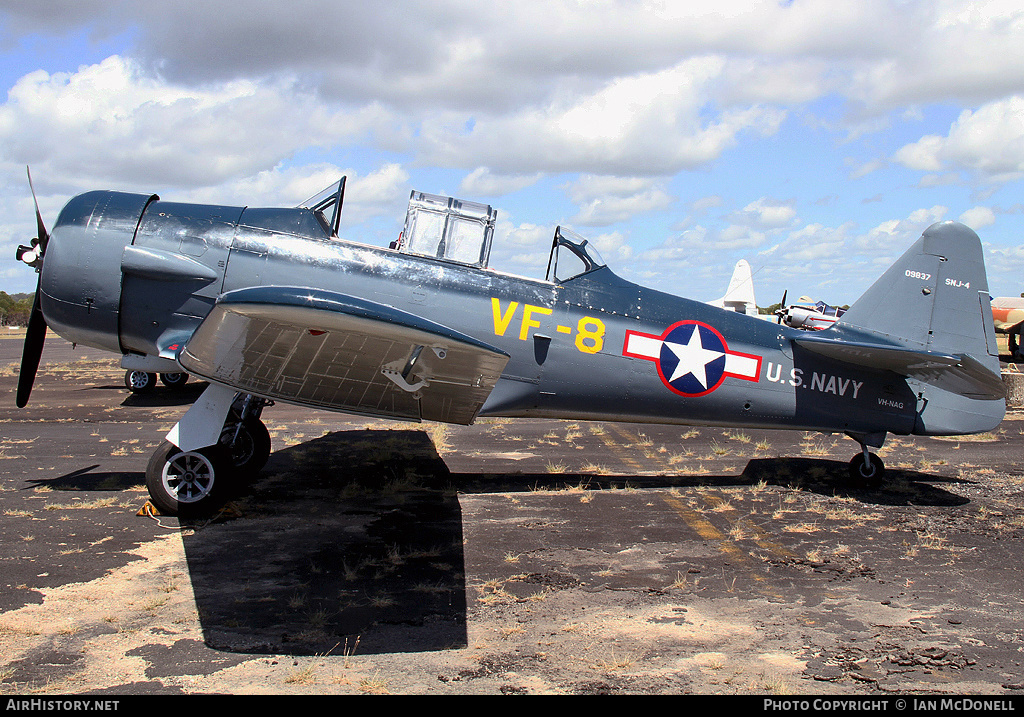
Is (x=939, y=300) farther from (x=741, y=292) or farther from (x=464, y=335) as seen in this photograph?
(x=741, y=292)

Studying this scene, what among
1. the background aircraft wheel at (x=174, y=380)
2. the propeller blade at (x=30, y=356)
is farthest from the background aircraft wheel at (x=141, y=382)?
the propeller blade at (x=30, y=356)

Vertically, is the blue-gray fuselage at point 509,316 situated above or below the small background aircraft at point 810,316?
below

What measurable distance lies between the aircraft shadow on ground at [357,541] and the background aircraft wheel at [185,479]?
184 mm

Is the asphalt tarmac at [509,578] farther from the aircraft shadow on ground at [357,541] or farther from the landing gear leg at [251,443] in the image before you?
the landing gear leg at [251,443]

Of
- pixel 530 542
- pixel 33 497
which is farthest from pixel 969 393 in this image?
pixel 33 497

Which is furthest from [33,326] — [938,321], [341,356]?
[938,321]

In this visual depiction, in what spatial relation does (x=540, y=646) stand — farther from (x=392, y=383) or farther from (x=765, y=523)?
(x=765, y=523)

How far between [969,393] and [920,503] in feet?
4.55

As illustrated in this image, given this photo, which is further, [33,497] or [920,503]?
[920,503]

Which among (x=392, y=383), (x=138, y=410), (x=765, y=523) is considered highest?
(x=392, y=383)

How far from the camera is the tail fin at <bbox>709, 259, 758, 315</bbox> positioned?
88.5 ft

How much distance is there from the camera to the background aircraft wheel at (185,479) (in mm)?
5766

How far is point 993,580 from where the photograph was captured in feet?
16.4

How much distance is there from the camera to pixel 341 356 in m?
4.79
